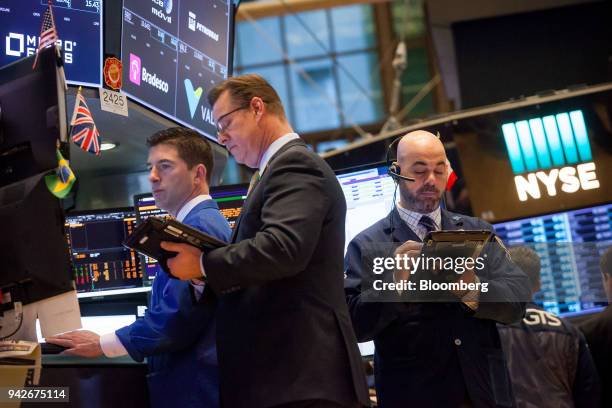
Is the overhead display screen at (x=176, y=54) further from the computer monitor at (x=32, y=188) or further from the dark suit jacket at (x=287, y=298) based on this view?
the dark suit jacket at (x=287, y=298)

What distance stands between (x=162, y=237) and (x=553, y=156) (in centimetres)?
449

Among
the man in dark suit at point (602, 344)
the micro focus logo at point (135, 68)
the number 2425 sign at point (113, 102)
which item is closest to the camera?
the number 2425 sign at point (113, 102)

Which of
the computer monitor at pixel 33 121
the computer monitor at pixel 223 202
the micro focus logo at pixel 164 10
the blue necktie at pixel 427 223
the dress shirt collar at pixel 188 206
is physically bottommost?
the blue necktie at pixel 427 223

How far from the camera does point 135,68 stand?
409 centimetres

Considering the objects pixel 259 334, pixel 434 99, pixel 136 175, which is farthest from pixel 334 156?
pixel 434 99

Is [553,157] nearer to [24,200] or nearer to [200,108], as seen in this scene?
[200,108]

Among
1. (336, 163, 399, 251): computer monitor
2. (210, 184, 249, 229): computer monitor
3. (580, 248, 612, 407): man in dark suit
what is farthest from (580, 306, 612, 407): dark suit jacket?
(210, 184, 249, 229): computer monitor

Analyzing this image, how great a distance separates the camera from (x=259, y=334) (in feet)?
8.13

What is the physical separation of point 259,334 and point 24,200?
76 centimetres

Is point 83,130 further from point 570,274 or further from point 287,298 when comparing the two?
point 570,274

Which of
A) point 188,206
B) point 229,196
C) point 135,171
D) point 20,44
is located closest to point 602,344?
point 229,196

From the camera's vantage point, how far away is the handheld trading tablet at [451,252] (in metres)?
2.86

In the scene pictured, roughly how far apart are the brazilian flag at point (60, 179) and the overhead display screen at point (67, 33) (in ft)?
4.30

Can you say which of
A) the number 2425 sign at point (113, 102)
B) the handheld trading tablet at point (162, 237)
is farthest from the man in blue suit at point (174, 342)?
the number 2425 sign at point (113, 102)
